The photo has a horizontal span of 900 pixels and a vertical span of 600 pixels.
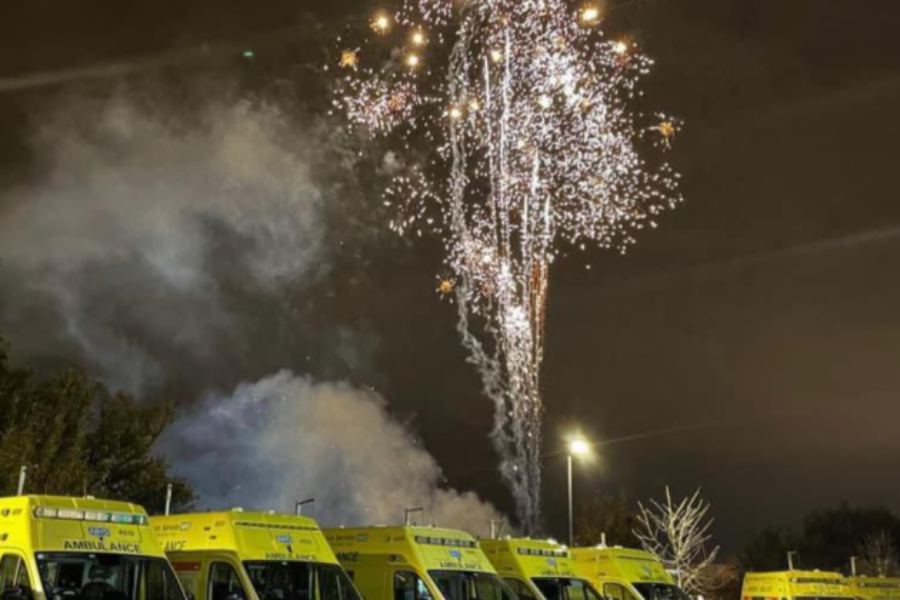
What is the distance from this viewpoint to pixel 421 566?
15688 millimetres

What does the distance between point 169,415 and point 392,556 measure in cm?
2225

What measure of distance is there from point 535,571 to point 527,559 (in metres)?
0.27

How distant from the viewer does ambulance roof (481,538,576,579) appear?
18630 millimetres

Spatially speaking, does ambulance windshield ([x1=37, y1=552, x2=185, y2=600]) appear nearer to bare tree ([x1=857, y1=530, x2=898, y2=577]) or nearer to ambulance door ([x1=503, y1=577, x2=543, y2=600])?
ambulance door ([x1=503, y1=577, x2=543, y2=600])

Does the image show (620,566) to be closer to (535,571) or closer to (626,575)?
(626,575)

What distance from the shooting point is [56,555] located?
1120 centimetres

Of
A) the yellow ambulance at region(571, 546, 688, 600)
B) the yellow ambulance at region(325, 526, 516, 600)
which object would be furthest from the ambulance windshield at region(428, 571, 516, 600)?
the yellow ambulance at region(571, 546, 688, 600)

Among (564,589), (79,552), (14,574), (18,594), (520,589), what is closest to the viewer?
(18,594)

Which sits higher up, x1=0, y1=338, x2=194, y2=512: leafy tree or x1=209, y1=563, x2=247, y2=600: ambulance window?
x1=0, y1=338, x2=194, y2=512: leafy tree

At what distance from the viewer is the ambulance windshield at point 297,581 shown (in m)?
13.6

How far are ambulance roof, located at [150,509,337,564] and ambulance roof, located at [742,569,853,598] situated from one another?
12874 millimetres

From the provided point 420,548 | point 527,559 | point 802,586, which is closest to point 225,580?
point 420,548

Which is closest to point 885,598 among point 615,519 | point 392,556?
point 392,556

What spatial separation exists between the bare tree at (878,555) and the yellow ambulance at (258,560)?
40.9m
